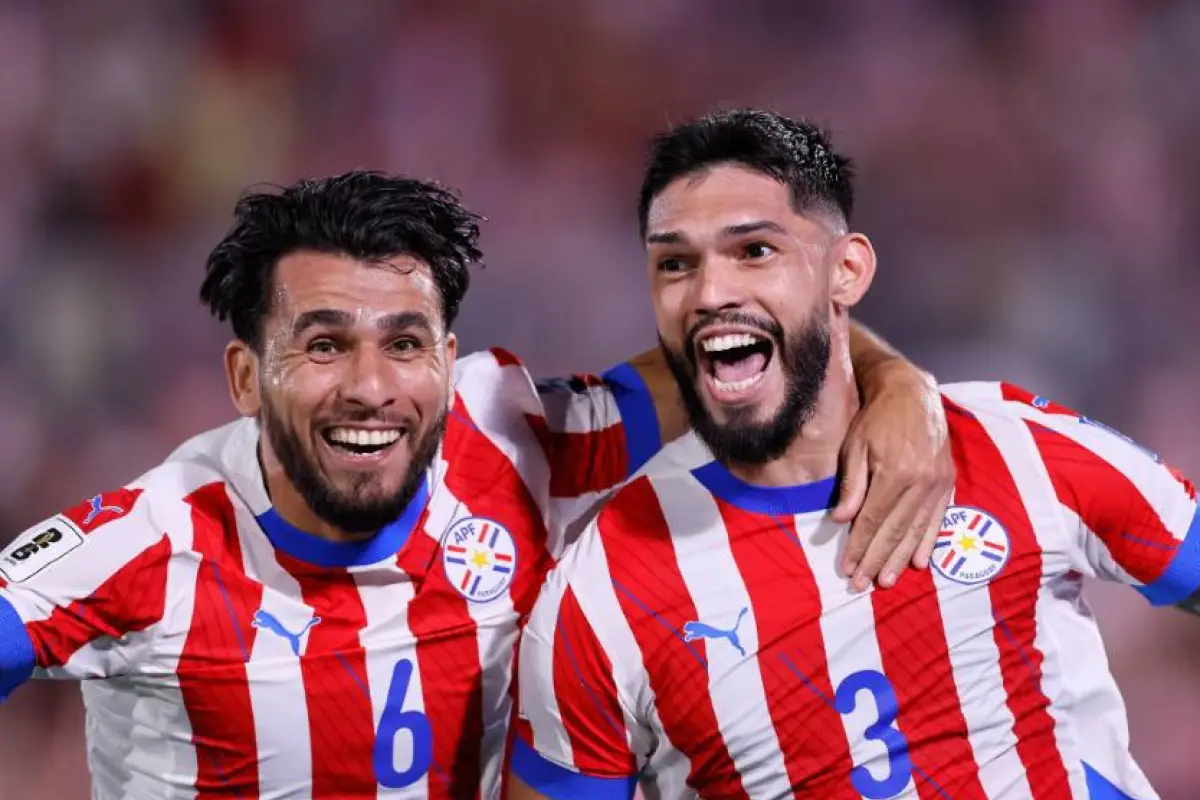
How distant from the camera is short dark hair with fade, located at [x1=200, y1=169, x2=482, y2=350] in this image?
223 centimetres

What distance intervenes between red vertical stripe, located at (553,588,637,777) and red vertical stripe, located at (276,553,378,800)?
1.21ft

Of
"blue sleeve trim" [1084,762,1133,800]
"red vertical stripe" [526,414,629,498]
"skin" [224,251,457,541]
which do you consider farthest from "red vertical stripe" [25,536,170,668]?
"blue sleeve trim" [1084,762,1133,800]

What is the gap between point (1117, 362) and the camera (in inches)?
174

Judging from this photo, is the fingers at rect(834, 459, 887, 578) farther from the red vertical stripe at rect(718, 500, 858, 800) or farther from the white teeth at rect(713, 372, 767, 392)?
the white teeth at rect(713, 372, 767, 392)

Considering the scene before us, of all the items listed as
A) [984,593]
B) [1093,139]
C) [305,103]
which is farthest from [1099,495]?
[305,103]

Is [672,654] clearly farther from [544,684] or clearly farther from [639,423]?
[639,423]

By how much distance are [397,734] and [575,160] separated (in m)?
2.83

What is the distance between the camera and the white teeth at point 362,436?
86.4 inches

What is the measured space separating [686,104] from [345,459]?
2904 millimetres

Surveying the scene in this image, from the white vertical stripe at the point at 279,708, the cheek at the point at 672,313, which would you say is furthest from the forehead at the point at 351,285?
the white vertical stripe at the point at 279,708

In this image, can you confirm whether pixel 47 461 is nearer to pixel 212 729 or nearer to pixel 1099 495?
pixel 212 729

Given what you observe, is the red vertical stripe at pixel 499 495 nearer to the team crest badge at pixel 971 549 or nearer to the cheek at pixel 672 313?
the cheek at pixel 672 313

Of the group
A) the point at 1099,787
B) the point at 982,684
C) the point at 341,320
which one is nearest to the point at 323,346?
the point at 341,320

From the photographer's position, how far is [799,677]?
6.87 ft
